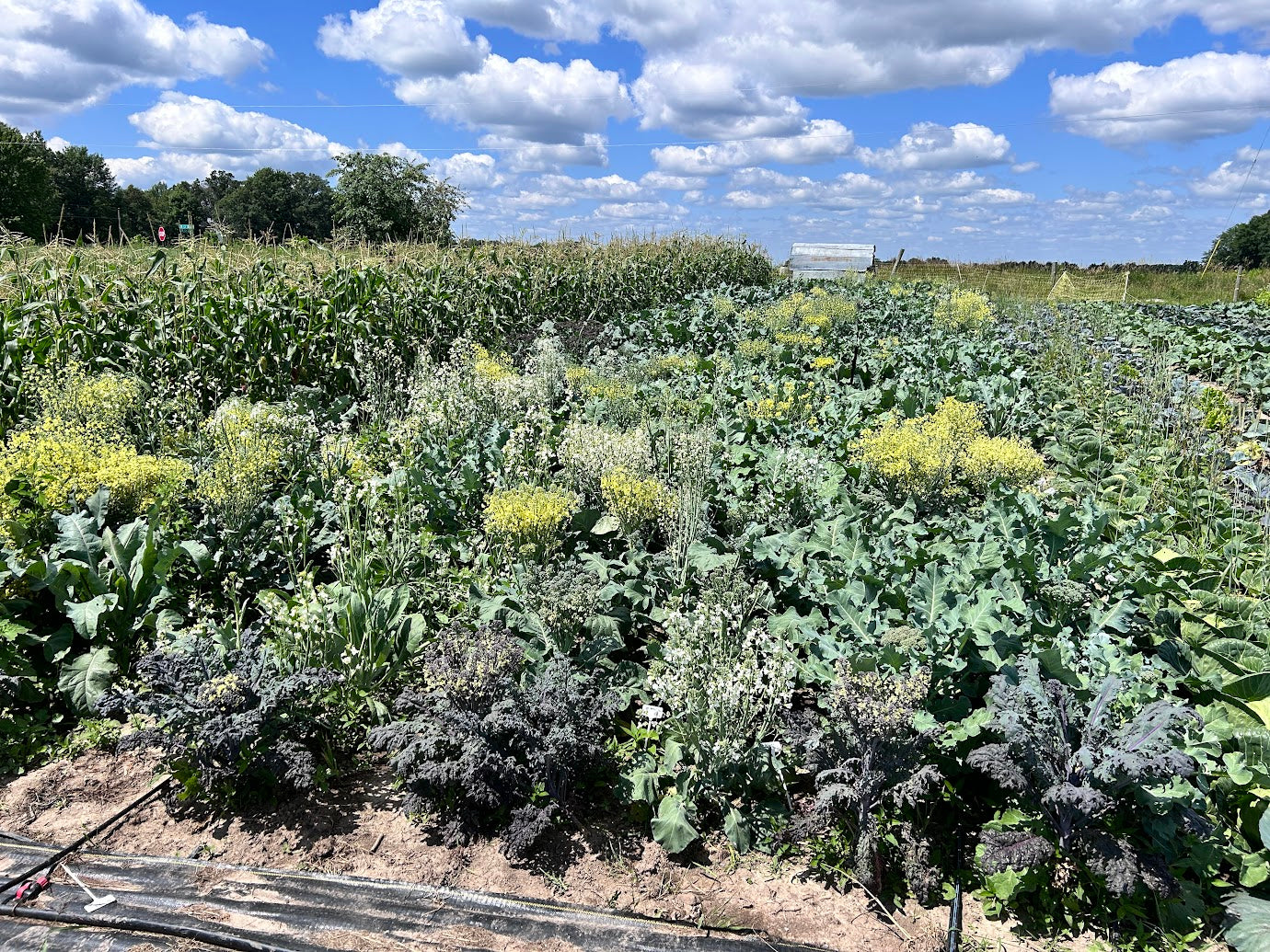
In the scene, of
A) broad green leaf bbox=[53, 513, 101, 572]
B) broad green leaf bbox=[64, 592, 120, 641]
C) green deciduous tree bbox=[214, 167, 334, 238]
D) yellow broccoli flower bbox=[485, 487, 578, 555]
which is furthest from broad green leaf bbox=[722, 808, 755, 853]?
green deciduous tree bbox=[214, 167, 334, 238]

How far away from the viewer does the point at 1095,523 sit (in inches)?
151

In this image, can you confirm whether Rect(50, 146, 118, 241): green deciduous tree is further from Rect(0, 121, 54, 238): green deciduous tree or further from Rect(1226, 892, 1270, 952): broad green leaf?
Rect(1226, 892, 1270, 952): broad green leaf

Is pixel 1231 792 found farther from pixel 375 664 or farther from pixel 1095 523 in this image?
pixel 375 664

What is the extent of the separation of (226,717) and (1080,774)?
10.3 ft

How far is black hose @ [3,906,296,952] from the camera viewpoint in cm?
254

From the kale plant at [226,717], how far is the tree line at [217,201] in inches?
206

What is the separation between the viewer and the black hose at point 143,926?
99.9 inches

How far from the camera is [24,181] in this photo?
47.4m

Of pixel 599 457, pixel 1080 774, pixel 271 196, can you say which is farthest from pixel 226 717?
pixel 271 196

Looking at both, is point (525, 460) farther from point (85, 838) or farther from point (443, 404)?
point (85, 838)

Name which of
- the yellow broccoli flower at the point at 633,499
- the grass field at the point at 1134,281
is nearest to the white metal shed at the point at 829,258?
the grass field at the point at 1134,281

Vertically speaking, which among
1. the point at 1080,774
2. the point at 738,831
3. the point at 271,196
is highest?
the point at 271,196

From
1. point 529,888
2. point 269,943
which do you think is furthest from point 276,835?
point 529,888

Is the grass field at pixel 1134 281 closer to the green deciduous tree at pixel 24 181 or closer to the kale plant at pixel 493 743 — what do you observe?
the kale plant at pixel 493 743
